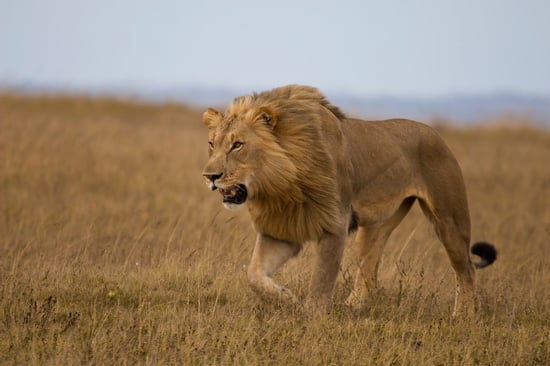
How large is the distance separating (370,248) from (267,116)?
187 cm

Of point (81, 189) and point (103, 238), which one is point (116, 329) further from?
point (81, 189)

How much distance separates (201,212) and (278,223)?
17.8ft

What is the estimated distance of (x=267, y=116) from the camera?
5527 mm

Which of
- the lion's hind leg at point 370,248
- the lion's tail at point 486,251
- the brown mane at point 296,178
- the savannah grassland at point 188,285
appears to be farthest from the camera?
the lion's tail at point 486,251

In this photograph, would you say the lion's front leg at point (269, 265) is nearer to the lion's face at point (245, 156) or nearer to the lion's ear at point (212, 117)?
the lion's face at point (245, 156)

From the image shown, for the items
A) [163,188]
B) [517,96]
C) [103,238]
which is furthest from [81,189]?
[517,96]

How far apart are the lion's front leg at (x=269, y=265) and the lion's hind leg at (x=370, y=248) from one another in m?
0.99

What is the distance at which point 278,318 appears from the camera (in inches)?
209

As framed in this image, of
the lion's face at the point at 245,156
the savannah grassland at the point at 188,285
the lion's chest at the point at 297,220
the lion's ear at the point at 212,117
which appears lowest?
the savannah grassland at the point at 188,285

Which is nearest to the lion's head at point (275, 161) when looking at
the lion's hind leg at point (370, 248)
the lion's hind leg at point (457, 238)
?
the lion's hind leg at point (370, 248)

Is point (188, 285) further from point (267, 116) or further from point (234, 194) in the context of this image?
point (267, 116)

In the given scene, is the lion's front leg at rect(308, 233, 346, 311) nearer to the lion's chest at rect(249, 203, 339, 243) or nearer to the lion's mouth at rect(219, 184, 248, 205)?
the lion's chest at rect(249, 203, 339, 243)

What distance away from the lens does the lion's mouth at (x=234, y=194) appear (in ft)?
17.6

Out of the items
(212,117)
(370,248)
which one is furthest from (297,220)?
(370,248)
